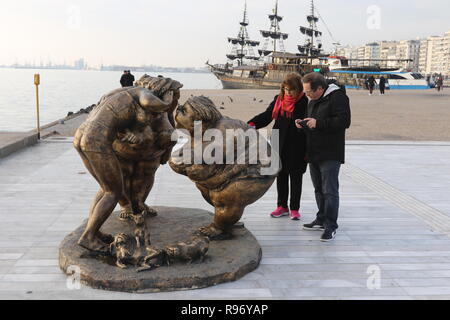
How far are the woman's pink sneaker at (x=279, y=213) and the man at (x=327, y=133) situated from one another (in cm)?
82

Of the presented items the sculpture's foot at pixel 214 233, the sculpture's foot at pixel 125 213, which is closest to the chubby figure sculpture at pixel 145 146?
the sculpture's foot at pixel 125 213

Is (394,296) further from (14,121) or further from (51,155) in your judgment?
(14,121)

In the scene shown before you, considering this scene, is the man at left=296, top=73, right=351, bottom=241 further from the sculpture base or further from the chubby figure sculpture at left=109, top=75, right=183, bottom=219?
the chubby figure sculpture at left=109, top=75, right=183, bottom=219

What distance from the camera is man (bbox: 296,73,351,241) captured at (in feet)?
16.1

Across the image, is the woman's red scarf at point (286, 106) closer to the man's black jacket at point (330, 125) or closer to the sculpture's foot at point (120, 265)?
the man's black jacket at point (330, 125)

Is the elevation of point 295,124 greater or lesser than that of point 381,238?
greater

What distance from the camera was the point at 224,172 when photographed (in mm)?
4383

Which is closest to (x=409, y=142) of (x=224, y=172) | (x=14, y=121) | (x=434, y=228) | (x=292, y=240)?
(x=434, y=228)

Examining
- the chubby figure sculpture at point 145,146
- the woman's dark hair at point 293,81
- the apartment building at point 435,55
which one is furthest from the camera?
the apartment building at point 435,55

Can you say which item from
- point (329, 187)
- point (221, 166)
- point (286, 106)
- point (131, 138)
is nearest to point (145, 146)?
point (131, 138)

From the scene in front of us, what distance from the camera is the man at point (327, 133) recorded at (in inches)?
193

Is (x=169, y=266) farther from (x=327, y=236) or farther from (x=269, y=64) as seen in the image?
(x=269, y=64)

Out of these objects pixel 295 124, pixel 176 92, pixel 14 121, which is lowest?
pixel 14 121
